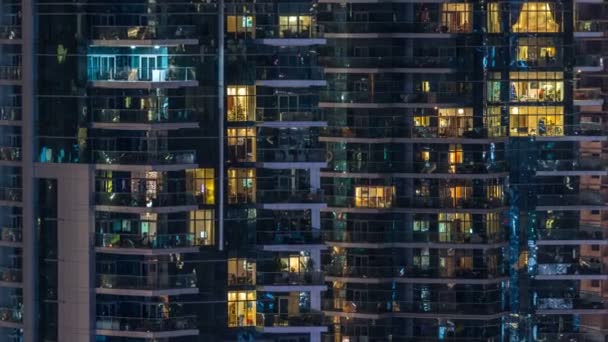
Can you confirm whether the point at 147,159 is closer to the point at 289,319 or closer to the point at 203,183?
the point at 203,183

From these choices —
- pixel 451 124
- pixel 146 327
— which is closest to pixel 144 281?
pixel 146 327

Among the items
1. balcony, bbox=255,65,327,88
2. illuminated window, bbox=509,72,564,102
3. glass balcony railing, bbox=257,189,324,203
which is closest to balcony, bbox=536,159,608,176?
illuminated window, bbox=509,72,564,102

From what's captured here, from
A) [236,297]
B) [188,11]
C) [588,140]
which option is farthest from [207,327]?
[588,140]

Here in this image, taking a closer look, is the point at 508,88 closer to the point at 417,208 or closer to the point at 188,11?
the point at 417,208

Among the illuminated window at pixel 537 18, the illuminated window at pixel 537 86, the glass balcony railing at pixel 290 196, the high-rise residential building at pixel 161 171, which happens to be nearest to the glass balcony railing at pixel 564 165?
the illuminated window at pixel 537 86

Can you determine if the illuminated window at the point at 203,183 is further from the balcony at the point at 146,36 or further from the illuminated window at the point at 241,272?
the balcony at the point at 146,36

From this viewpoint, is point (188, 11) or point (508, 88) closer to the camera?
point (188, 11)

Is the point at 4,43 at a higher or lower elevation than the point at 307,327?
higher
